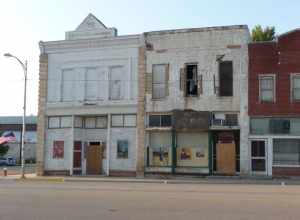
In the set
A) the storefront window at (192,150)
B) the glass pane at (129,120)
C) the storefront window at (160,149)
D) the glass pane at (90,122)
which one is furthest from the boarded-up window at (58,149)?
the storefront window at (192,150)

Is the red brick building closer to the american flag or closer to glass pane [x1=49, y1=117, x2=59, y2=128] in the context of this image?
glass pane [x1=49, y1=117, x2=59, y2=128]

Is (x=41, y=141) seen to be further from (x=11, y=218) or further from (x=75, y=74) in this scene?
(x=11, y=218)

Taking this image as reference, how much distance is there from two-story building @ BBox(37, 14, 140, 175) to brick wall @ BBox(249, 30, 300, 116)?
808 cm

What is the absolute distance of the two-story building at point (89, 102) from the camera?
125ft

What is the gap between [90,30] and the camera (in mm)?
40250

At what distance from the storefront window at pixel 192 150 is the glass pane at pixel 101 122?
5712 millimetres

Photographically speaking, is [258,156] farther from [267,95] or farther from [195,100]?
[195,100]

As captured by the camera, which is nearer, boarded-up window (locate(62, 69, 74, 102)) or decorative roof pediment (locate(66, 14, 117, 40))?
decorative roof pediment (locate(66, 14, 117, 40))

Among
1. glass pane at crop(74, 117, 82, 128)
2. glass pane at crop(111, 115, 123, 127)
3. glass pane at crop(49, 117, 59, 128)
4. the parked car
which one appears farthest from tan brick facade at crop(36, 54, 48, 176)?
the parked car

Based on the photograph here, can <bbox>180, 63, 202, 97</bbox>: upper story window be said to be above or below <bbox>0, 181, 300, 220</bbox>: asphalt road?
above

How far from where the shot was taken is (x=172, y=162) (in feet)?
121

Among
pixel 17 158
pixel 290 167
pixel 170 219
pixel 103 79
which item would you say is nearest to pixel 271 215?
pixel 170 219

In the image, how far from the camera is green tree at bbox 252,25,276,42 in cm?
4715

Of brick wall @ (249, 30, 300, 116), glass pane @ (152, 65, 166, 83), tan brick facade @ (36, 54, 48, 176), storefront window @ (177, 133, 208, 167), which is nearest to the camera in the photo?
brick wall @ (249, 30, 300, 116)
